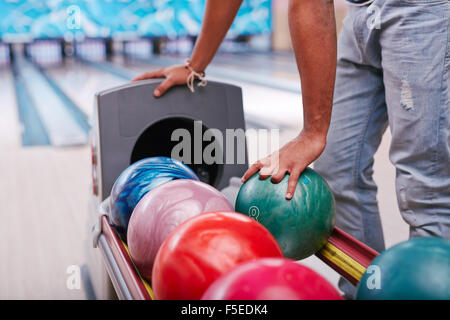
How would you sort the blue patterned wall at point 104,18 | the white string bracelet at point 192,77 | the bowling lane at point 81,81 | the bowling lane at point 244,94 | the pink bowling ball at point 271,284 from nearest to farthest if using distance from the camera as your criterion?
the pink bowling ball at point 271,284 < the white string bracelet at point 192,77 < the bowling lane at point 244,94 < the bowling lane at point 81,81 < the blue patterned wall at point 104,18

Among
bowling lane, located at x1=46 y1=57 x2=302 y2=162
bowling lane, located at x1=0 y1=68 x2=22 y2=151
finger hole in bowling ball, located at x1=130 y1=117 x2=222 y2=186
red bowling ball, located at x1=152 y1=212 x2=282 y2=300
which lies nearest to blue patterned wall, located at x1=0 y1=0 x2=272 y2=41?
bowling lane, located at x1=46 y1=57 x2=302 y2=162

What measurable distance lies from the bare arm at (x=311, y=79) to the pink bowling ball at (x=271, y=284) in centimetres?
34

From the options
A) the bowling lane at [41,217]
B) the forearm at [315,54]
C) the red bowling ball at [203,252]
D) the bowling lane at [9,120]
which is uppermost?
the forearm at [315,54]

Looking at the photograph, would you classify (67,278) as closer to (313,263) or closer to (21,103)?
(313,263)

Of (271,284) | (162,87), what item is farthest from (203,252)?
(162,87)

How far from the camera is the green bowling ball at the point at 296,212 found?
2.99 feet

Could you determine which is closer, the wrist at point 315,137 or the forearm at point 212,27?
the wrist at point 315,137

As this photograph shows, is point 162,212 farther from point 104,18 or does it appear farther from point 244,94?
point 104,18

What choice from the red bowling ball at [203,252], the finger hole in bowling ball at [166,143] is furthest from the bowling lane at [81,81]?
the red bowling ball at [203,252]

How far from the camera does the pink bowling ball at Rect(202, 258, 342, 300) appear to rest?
53 centimetres

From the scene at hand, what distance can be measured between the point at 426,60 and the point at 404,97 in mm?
81

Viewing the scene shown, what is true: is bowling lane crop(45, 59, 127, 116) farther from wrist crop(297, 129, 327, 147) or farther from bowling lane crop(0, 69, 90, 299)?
wrist crop(297, 129, 327, 147)

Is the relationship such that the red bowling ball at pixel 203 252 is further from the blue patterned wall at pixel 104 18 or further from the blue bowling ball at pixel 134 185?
the blue patterned wall at pixel 104 18

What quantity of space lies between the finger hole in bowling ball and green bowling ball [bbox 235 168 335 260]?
0.47 metres
